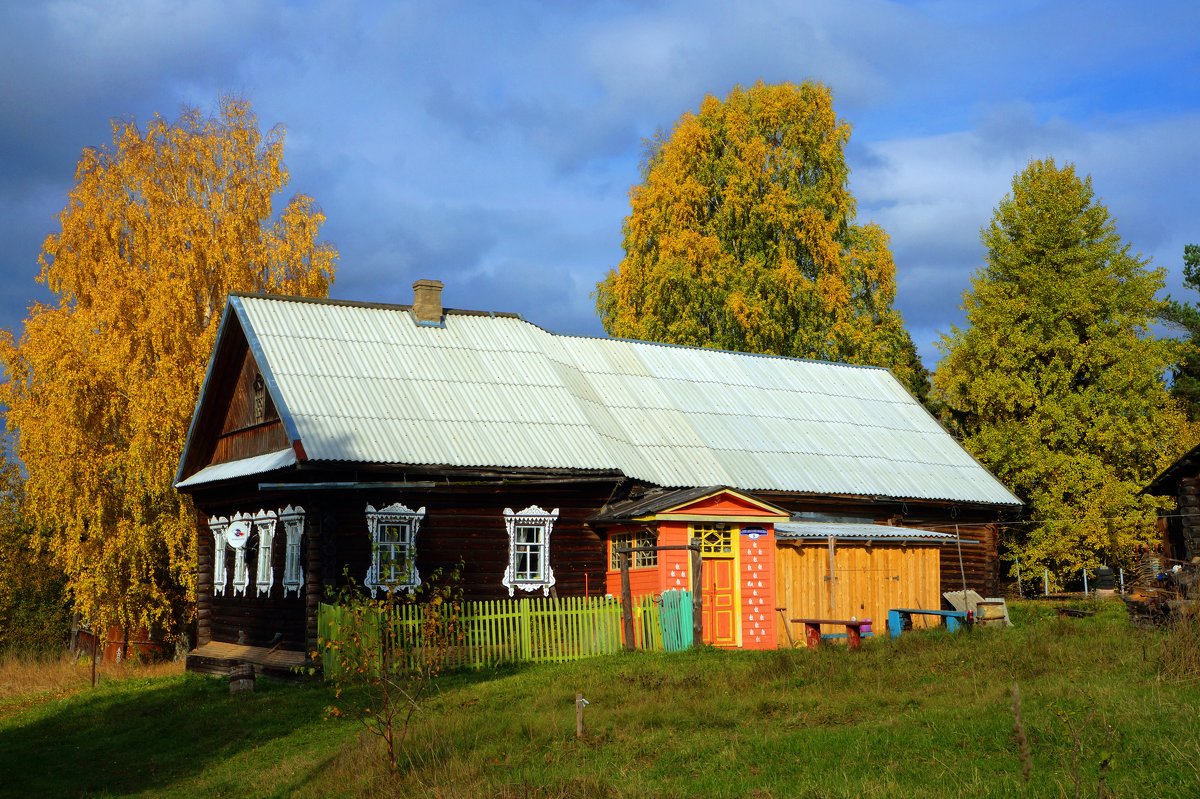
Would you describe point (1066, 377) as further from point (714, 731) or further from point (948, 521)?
point (714, 731)

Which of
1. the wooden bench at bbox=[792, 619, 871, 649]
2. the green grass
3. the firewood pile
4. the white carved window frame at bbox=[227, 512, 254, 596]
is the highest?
the white carved window frame at bbox=[227, 512, 254, 596]

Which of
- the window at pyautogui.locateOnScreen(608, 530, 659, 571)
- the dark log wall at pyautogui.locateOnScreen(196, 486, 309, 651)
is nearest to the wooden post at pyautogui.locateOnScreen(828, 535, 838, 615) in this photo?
the window at pyautogui.locateOnScreen(608, 530, 659, 571)

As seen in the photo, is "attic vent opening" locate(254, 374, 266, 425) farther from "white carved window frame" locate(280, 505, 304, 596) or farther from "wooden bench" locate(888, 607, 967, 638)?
"wooden bench" locate(888, 607, 967, 638)

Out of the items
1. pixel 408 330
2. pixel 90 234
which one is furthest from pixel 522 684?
pixel 90 234

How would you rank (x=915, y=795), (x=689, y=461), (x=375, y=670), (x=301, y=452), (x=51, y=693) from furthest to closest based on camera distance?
(x=689, y=461)
(x=51, y=693)
(x=301, y=452)
(x=375, y=670)
(x=915, y=795)

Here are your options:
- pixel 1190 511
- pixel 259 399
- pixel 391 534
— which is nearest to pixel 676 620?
pixel 391 534

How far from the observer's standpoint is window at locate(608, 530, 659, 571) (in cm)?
2441

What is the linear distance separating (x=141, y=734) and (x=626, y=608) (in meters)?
8.59

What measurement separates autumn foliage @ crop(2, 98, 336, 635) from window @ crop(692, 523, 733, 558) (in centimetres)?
1331

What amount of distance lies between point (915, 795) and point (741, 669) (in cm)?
824

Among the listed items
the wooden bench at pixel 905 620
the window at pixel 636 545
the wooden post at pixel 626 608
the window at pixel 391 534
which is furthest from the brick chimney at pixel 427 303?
the wooden bench at pixel 905 620

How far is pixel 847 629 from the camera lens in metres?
23.0

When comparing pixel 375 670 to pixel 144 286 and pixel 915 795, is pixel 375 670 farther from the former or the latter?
pixel 144 286

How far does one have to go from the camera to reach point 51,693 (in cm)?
2552
